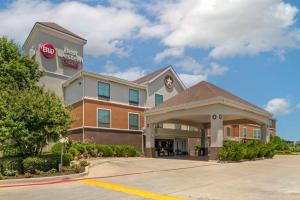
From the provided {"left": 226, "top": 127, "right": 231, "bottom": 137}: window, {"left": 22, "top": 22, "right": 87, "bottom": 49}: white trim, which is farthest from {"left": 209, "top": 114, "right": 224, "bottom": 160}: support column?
{"left": 226, "top": 127, "right": 231, "bottom": 137}: window

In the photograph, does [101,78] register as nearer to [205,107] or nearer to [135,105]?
[135,105]

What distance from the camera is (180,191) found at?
13.9m

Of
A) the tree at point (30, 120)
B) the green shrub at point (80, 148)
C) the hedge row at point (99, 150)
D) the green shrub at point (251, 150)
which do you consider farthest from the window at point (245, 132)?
the tree at point (30, 120)

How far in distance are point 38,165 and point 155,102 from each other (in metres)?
23.2

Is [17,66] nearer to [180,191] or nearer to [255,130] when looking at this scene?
[180,191]

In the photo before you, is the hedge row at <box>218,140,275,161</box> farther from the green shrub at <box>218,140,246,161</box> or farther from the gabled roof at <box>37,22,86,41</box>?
the gabled roof at <box>37,22,86,41</box>

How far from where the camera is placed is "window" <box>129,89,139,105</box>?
3888 centimetres

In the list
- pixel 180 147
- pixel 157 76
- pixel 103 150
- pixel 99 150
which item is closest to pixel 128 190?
pixel 99 150

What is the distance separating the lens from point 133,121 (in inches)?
1523

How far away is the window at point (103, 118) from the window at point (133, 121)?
10.2 feet

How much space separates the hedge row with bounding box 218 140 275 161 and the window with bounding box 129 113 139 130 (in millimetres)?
12032

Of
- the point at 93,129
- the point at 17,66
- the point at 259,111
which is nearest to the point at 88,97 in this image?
the point at 93,129

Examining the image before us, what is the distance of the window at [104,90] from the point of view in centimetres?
3581

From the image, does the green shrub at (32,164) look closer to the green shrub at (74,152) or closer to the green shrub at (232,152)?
the green shrub at (74,152)
